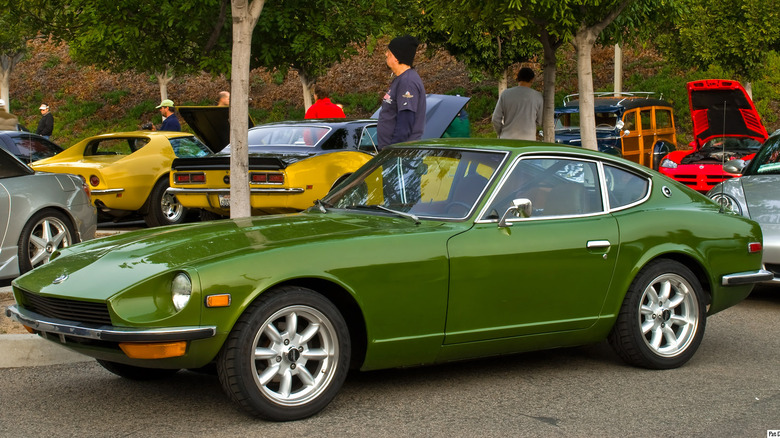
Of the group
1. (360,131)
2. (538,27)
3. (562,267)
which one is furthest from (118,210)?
(562,267)

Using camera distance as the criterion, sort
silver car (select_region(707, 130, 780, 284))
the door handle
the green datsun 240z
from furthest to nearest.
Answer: silver car (select_region(707, 130, 780, 284)), the door handle, the green datsun 240z

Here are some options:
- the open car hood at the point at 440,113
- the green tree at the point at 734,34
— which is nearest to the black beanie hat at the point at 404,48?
the open car hood at the point at 440,113

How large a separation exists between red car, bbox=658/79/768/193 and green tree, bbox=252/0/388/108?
5.29 metres

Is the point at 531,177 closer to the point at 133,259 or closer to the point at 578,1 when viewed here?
the point at 133,259

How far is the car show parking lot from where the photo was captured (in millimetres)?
4629

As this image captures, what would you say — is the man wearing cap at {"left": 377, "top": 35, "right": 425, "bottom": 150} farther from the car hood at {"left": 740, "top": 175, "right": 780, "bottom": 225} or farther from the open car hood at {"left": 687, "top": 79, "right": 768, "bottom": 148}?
the open car hood at {"left": 687, "top": 79, "right": 768, "bottom": 148}

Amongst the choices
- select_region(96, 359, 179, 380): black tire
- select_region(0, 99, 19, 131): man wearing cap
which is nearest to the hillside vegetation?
select_region(0, 99, 19, 131): man wearing cap

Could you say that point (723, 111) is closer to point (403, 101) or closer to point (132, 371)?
point (403, 101)

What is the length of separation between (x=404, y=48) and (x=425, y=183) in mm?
3124

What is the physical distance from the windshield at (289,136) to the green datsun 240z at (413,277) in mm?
5417

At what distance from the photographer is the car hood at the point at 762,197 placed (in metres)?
8.06

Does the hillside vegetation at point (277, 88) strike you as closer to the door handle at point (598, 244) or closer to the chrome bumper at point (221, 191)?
the chrome bumper at point (221, 191)

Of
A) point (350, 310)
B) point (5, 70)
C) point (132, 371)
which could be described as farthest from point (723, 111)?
point (5, 70)

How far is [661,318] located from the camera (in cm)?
584
